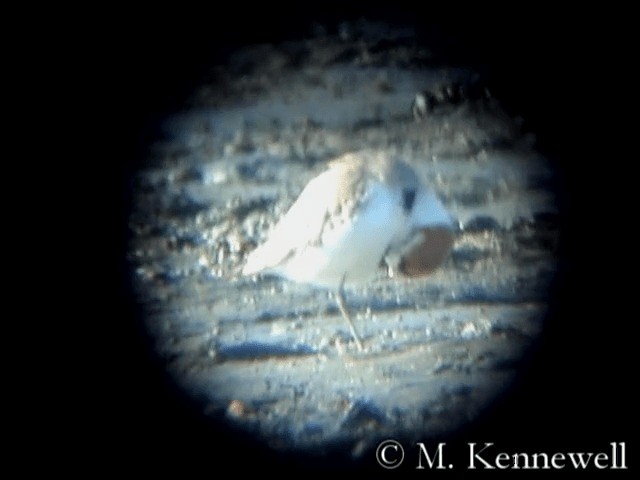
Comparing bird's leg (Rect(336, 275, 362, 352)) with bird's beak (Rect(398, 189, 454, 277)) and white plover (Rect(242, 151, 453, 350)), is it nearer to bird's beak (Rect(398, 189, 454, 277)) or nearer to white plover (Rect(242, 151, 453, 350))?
white plover (Rect(242, 151, 453, 350))

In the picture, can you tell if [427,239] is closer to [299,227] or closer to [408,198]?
[408,198]

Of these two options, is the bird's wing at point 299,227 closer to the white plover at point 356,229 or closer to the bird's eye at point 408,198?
the white plover at point 356,229

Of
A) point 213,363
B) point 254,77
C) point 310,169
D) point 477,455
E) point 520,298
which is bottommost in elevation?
point 477,455

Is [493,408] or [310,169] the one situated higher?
[310,169]

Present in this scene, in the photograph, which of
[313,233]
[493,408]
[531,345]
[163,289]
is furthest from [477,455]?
[163,289]

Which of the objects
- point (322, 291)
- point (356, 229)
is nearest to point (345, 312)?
point (322, 291)

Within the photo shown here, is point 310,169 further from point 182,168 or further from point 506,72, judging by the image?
point 506,72

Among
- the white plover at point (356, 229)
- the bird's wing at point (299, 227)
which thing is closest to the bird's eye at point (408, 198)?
the white plover at point (356, 229)
